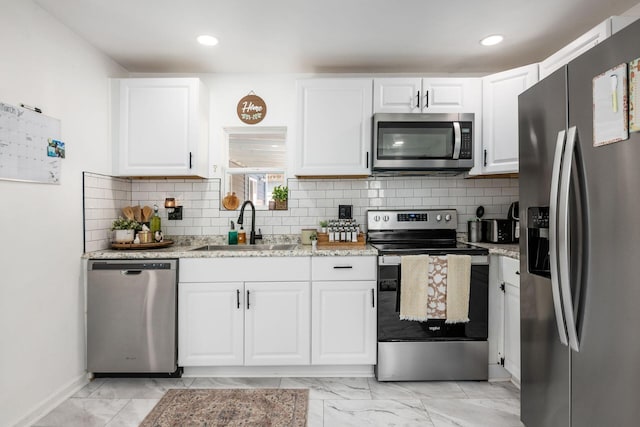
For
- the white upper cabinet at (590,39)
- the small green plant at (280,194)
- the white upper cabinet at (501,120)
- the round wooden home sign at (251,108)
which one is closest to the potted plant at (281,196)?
the small green plant at (280,194)

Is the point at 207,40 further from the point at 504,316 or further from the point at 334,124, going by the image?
the point at 504,316

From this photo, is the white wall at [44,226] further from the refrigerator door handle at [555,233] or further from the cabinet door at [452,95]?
the refrigerator door handle at [555,233]

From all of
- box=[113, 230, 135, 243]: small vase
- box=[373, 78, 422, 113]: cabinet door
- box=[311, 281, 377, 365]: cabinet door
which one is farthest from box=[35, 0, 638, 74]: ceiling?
box=[311, 281, 377, 365]: cabinet door

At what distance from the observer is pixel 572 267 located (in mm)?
1330

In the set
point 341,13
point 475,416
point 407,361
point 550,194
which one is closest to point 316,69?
point 341,13

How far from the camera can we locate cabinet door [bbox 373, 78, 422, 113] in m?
2.78

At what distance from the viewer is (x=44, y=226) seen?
2.12 m

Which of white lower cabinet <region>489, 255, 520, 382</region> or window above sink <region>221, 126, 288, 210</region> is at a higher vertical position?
window above sink <region>221, 126, 288, 210</region>

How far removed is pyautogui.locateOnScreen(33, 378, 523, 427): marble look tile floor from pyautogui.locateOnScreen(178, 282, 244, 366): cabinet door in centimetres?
17

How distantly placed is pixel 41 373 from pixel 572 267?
2.78 m

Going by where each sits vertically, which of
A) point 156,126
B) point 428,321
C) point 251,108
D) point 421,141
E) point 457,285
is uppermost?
point 251,108

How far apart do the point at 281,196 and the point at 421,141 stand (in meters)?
1.25

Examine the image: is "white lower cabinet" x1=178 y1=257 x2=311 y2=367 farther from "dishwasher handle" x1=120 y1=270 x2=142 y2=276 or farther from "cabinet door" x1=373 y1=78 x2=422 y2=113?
"cabinet door" x1=373 y1=78 x2=422 y2=113

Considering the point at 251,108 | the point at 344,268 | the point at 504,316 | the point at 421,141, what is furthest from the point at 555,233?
the point at 251,108
